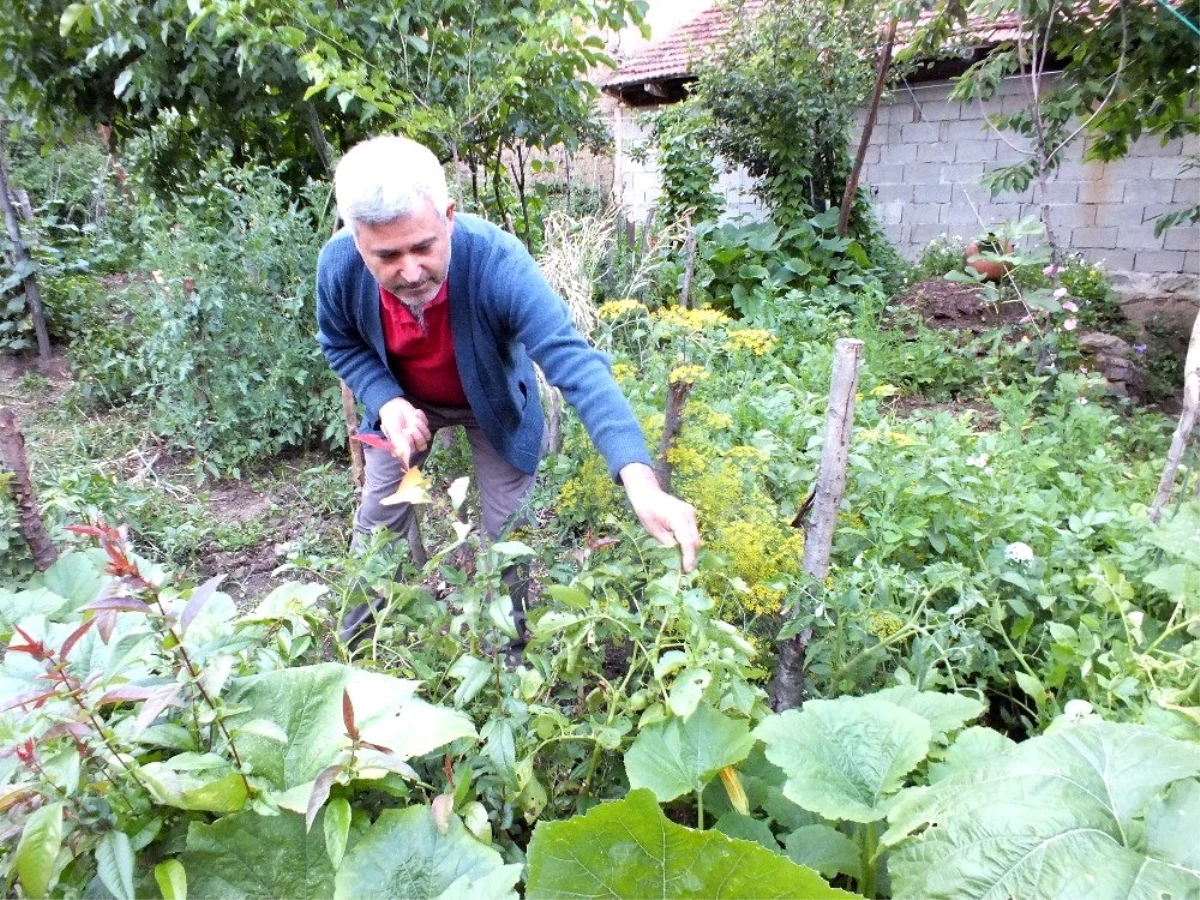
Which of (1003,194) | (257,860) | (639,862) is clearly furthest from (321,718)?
(1003,194)

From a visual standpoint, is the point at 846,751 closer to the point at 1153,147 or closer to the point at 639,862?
the point at 639,862

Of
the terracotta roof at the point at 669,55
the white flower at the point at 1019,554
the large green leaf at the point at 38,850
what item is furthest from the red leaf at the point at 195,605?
the terracotta roof at the point at 669,55

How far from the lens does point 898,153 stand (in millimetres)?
8375

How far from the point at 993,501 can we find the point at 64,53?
17.2ft

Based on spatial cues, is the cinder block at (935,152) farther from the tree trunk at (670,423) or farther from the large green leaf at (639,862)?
the large green leaf at (639,862)

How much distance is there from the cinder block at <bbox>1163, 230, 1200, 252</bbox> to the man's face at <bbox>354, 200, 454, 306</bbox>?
26.1 feet

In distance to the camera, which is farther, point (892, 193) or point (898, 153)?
point (892, 193)

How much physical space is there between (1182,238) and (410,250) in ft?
26.8

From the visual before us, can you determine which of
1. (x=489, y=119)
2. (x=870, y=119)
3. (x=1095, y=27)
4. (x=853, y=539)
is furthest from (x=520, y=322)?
(x=870, y=119)

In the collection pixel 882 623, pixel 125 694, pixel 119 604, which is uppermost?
pixel 119 604

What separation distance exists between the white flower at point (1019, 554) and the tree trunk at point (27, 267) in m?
5.78

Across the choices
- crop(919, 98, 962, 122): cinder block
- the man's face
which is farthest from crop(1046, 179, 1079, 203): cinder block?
the man's face

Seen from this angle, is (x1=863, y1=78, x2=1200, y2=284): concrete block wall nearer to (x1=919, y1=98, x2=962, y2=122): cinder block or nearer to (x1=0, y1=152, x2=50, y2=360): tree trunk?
(x1=919, y1=98, x2=962, y2=122): cinder block

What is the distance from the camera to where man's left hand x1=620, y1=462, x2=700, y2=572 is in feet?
4.43
